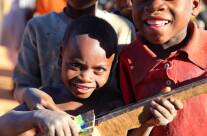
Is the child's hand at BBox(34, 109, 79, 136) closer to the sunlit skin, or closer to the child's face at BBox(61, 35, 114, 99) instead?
the child's face at BBox(61, 35, 114, 99)

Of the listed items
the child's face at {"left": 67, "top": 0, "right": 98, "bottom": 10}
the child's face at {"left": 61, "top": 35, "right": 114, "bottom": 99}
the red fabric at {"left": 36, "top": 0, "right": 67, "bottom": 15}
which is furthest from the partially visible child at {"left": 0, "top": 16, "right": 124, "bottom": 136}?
the red fabric at {"left": 36, "top": 0, "right": 67, "bottom": 15}

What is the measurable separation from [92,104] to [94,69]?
0.85 feet

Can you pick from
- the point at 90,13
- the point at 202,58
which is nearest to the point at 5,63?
the point at 90,13

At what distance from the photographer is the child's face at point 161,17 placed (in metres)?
2.04

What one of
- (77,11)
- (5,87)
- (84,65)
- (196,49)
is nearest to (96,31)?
(84,65)

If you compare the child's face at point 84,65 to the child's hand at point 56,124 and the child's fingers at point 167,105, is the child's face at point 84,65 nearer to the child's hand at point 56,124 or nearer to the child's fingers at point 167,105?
the child's hand at point 56,124

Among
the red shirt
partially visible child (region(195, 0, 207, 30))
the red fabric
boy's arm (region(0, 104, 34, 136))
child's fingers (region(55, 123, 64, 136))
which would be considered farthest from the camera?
the red fabric

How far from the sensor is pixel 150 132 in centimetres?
221

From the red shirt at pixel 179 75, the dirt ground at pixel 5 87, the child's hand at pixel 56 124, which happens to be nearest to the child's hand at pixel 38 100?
the child's hand at pixel 56 124

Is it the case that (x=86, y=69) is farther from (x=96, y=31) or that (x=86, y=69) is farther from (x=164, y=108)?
(x=164, y=108)

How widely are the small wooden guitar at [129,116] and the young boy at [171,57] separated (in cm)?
27

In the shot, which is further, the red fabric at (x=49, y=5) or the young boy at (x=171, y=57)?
the red fabric at (x=49, y=5)

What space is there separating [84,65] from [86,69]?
30 mm

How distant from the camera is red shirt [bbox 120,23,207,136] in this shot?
2.10 metres
